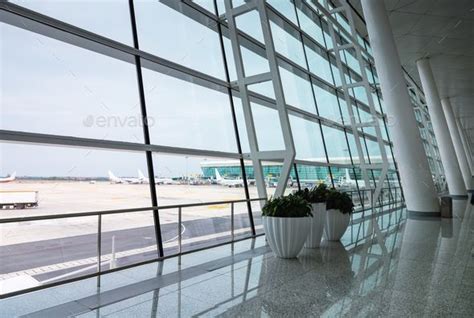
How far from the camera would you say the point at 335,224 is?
6000 millimetres

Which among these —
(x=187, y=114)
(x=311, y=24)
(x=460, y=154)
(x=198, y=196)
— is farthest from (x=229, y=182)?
(x=460, y=154)

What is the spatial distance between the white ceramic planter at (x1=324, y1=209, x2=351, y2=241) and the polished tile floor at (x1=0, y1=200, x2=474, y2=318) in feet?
2.42

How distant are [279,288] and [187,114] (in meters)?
3.97

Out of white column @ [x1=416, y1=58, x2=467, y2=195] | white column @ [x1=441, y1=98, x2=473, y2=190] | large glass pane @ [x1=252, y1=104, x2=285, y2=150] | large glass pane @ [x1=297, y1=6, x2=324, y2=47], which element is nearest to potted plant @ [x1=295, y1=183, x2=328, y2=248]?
large glass pane @ [x1=252, y1=104, x2=285, y2=150]

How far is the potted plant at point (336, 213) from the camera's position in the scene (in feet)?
19.6

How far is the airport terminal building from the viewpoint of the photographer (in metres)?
3.23

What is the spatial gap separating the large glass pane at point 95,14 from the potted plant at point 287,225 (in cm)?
366

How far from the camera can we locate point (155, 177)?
16.6 feet

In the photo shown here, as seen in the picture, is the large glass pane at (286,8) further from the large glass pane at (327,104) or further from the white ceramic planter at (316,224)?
the white ceramic planter at (316,224)

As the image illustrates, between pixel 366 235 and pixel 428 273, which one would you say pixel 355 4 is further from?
pixel 428 273

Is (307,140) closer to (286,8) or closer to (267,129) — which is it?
(267,129)

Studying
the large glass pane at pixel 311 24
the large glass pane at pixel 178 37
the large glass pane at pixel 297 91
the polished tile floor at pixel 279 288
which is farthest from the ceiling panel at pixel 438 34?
the polished tile floor at pixel 279 288

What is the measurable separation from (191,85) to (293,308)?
4861 millimetres

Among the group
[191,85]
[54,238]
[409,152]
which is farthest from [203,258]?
[409,152]
